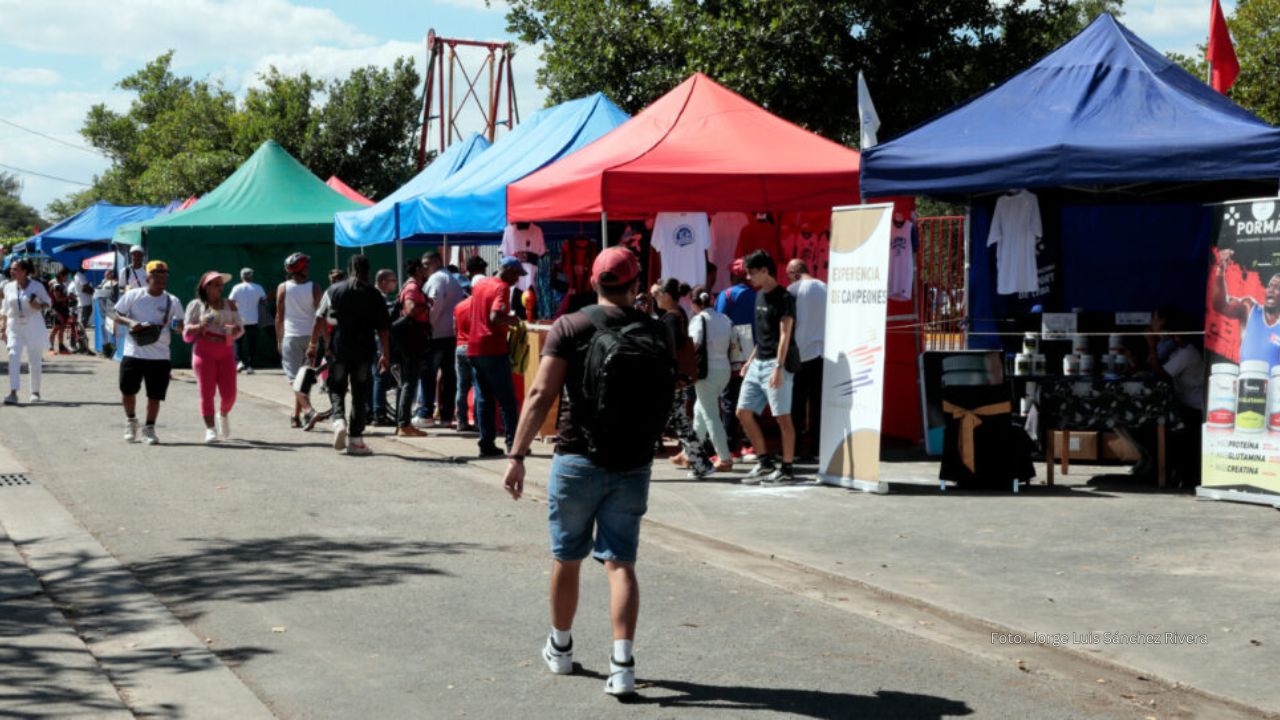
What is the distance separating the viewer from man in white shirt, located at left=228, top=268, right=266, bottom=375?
2392 cm

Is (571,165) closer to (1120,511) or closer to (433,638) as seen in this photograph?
(1120,511)

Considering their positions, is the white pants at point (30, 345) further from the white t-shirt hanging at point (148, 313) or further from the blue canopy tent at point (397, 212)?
the white t-shirt hanging at point (148, 313)

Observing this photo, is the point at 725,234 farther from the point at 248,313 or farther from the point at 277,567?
the point at 248,313

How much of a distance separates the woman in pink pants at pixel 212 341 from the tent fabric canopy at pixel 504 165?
3.37m

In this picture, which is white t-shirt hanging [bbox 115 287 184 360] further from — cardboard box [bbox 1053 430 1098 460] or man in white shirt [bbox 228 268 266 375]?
man in white shirt [bbox 228 268 266 375]

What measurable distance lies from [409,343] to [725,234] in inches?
142

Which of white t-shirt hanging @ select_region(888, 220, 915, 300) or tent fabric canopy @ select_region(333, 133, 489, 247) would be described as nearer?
white t-shirt hanging @ select_region(888, 220, 915, 300)

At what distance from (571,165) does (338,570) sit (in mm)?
7123

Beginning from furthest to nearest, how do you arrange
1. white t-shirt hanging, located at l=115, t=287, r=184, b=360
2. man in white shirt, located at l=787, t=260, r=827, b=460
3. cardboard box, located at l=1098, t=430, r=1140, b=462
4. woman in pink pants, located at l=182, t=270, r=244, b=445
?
woman in pink pants, located at l=182, t=270, r=244, b=445
white t-shirt hanging, located at l=115, t=287, r=184, b=360
cardboard box, located at l=1098, t=430, r=1140, b=462
man in white shirt, located at l=787, t=260, r=827, b=460

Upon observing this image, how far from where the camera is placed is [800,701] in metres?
5.71

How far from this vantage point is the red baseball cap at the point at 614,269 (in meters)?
5.84

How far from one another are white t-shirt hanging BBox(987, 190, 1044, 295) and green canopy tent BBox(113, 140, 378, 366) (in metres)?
15.9

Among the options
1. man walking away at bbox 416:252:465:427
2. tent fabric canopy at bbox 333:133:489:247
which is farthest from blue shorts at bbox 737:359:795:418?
tent fabric canopy at bbox 333:133:489:247

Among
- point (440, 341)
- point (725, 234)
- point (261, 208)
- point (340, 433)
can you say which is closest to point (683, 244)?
point (725, 234)
